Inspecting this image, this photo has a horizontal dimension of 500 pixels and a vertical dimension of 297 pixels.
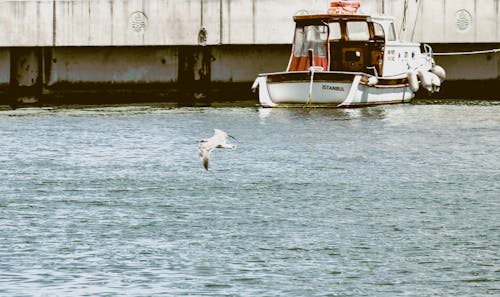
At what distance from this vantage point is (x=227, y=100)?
42250mm

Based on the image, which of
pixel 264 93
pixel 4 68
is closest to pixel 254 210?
pixel 264 93

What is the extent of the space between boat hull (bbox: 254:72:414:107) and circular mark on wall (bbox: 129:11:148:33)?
4.24m

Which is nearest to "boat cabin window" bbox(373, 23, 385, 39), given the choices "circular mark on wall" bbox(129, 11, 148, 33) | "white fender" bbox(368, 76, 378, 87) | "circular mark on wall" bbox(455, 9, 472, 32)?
"white fender" bbox(368, 76, 378, 87)

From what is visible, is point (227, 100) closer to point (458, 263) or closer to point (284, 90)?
point (284, 90)

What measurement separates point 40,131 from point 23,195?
10694mm

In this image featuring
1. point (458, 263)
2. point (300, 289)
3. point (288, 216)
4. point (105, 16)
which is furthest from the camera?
point (105, 16)

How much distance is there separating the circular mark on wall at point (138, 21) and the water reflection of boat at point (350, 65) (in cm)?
374

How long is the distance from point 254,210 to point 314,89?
60.7 ft

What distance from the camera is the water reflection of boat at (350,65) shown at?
38156 mm

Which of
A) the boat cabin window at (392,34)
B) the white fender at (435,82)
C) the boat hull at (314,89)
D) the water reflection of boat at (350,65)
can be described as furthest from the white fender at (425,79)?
the boat hull at (314,89)

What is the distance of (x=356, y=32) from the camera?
4103 centimetres

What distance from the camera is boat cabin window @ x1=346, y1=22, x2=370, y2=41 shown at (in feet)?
134

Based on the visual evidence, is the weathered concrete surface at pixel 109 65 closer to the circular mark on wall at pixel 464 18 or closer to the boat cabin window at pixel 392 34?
the boat cabin window at pixel 392 34

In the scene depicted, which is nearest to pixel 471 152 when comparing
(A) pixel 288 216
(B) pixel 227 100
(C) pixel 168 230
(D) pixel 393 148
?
(D) pixel 393 148
